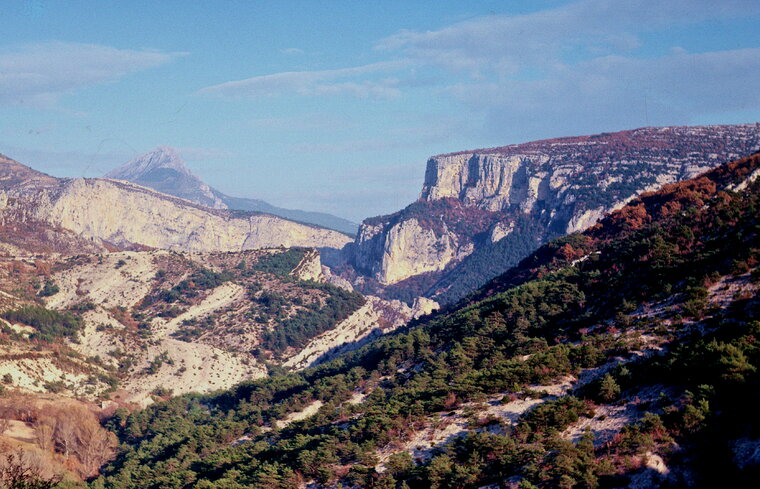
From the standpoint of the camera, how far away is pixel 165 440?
Result: 6166cm

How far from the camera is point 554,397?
1366 inches

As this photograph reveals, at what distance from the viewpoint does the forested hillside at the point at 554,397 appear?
83.4ft

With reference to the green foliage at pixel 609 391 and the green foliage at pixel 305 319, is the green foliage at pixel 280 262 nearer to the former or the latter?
the green foliage at pixel 305 319

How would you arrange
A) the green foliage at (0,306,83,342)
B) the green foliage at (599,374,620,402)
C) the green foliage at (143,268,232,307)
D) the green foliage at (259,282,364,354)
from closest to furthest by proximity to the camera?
the green foliage at (599,374,620,402) → the green foliage at (0,306,83,342) → the green foliage at (259,282,364,354) → the green foliage at (143,268,232,307)

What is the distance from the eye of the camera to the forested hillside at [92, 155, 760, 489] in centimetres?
2542

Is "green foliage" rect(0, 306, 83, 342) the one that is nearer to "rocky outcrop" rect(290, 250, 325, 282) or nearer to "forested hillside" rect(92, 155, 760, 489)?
"forested hillside" rect(92, 155, 760, 489)

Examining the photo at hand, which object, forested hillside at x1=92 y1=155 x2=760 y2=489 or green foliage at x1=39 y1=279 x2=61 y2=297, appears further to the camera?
green foliage at x1=39 y1=279 x2=61 y2=297

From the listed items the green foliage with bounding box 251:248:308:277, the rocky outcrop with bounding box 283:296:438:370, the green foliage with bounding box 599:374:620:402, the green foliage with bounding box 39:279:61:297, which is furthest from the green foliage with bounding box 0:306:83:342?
the green foliage with bounding box 599:374:620:402

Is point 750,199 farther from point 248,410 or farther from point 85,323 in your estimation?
point 85,323

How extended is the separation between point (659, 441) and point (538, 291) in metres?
36.7

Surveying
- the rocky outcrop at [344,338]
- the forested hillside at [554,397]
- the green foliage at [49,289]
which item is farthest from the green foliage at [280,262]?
the forested hillside at [554,397]

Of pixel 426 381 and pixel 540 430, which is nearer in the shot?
pixel 540 430

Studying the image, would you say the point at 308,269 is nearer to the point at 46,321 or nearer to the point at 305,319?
the point at 305,319

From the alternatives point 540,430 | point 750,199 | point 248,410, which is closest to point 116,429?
point 248,410
